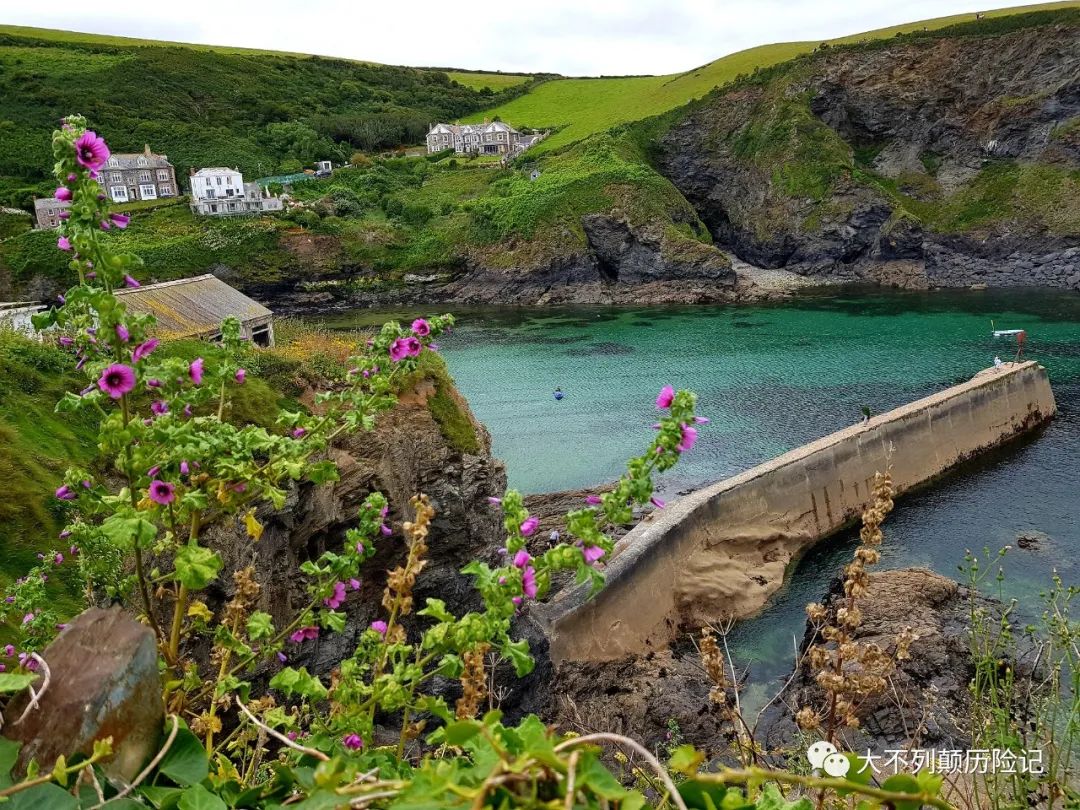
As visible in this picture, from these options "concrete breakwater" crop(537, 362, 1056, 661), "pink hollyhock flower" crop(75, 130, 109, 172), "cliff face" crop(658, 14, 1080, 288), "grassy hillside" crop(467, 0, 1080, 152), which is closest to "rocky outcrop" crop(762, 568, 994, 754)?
"concrete breakwater" crop(537, 362, 1056, 661)

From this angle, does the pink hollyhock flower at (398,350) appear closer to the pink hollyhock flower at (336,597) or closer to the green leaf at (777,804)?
the pink hollyhock flower at (336,597)

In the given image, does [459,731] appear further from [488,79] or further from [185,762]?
[488,79]

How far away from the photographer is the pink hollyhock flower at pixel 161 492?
350 centimetres

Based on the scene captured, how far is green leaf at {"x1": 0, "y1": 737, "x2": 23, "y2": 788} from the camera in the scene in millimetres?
2410

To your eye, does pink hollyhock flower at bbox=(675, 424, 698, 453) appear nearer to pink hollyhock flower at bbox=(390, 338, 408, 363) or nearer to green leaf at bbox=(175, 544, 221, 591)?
pink hollyhock flower at bbox=(390, 338, 408, 363)

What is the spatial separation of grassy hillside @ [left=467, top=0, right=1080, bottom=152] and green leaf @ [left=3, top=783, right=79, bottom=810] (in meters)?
109

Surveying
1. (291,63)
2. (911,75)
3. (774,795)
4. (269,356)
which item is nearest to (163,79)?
(291,63)

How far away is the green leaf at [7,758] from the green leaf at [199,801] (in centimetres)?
56

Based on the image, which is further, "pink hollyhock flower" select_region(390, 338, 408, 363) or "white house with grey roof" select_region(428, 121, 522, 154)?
"white house with grey roof" select_region(428, 121, 522, 154)

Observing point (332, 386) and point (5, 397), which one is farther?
point (332, 386)

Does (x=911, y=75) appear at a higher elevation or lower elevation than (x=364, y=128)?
lower

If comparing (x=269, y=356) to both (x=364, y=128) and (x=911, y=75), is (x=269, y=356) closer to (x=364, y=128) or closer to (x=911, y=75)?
(x=911, y=75)

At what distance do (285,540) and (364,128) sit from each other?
122 metres

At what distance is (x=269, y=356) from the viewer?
640 inches
